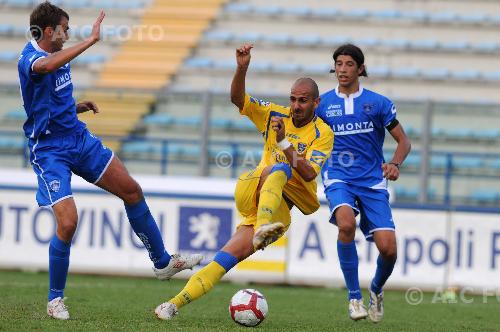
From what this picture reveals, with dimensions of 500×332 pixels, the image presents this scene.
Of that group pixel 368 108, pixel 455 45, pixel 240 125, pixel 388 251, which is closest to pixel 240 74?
pixel 368 108

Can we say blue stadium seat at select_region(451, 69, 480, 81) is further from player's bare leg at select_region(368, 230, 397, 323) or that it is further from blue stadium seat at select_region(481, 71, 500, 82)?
player's bare leg at select_region(368, 230, 397, 323)

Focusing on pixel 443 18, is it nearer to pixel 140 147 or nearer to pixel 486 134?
pixel 486 134

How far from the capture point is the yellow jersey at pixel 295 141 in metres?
7.38

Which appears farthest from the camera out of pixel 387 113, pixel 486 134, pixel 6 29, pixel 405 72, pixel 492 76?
pixel 6 29

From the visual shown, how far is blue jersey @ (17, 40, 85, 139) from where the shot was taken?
7004 millimetres

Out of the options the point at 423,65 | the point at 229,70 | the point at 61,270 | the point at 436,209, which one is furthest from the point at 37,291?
the point at 423,65

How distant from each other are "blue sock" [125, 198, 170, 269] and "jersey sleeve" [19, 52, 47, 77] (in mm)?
1291

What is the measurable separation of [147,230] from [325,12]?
11.3 metres

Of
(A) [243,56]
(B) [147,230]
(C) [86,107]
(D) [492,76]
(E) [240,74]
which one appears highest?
(D) [492,76]

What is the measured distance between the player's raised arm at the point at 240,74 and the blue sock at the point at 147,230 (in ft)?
3.57

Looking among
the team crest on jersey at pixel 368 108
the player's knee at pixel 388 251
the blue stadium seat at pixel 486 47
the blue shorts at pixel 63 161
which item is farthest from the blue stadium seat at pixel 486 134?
the blue shorts at pixel 63 161

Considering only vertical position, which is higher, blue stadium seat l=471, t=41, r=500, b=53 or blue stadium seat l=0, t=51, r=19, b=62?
blue stadium seat l=471, t=41, r=500, b=53

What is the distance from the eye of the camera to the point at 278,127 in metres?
6.89

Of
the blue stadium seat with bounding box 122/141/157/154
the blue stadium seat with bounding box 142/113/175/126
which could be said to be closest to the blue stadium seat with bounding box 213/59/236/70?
the blue stadium seat with bounding box 142/113/175/126
